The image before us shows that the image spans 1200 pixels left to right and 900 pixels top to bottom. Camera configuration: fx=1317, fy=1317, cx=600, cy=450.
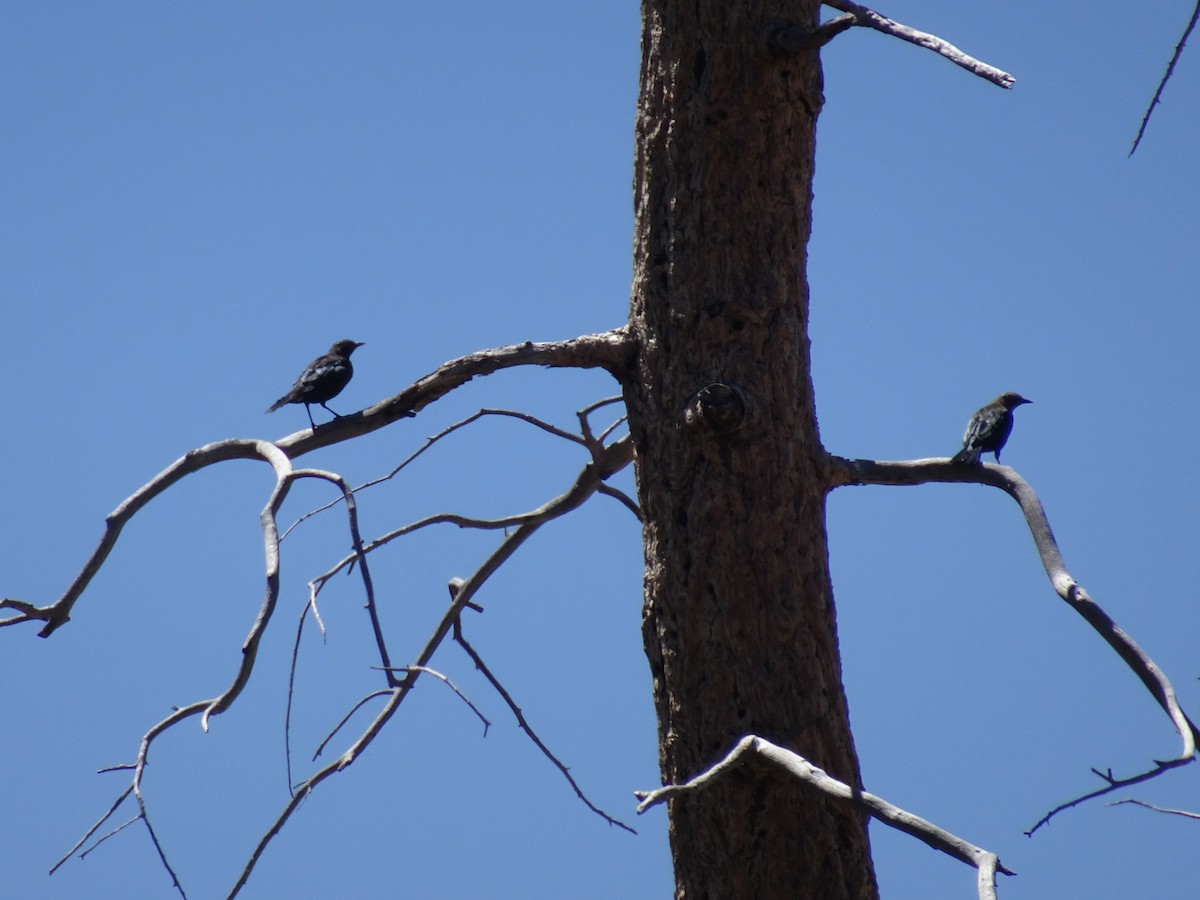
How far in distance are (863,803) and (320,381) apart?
4.31 meters

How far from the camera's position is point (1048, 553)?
329 centimetres

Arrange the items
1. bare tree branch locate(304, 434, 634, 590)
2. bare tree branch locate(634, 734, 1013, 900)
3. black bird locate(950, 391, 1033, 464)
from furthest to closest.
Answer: black bird locate(950, 391, 1033, 464), bare tree branch locate(304, 434, 634, 590), bare tree branch locate(634, 734, 1013, 900)

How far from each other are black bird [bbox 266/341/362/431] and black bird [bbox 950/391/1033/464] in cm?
299

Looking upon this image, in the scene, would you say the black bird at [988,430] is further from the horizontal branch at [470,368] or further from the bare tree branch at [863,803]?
the bare tree branch at [863,803]

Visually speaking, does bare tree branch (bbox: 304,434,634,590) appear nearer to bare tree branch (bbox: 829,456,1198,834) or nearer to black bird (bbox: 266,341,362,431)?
bare tree branch (bbox: 829,456,1198,834)

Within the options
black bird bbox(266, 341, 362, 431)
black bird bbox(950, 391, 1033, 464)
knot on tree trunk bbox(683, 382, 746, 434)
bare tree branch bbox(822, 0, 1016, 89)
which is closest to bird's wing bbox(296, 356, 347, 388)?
black bird bbox(266, 341, 362, 431)

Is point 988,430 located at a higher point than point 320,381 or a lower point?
lower

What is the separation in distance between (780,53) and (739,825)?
206cm

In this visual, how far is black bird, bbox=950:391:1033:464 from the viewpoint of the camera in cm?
564

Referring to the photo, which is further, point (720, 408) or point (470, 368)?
point (470, 368)

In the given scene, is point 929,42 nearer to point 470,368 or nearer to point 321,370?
point 470,368

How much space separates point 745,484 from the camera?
3.49 m

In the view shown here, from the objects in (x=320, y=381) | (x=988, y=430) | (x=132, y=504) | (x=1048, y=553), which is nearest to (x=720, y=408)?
(x=1048, y=553)

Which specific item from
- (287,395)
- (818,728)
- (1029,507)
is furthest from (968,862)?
(287,395)
